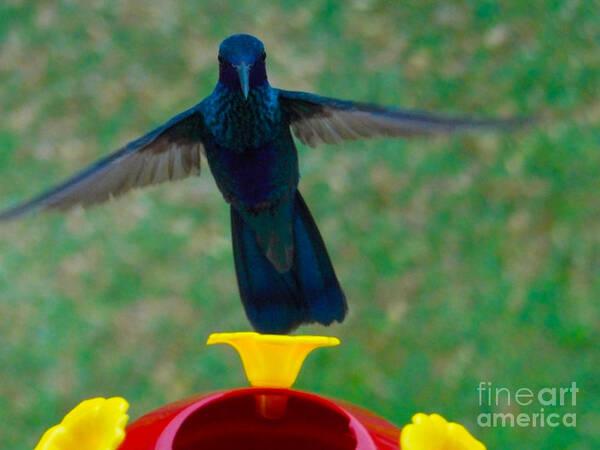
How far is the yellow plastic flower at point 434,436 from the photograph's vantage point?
1.18 m

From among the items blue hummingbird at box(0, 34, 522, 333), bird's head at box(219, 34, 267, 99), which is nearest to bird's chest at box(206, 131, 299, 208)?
blue hummingbird at box(0, 34, 522, 333)

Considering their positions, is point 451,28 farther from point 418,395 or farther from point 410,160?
point 418,395

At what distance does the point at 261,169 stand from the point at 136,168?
209mm

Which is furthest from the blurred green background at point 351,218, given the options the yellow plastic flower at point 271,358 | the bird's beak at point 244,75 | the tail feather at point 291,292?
the bird's beak at point 244,75

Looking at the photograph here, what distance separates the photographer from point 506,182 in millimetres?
3422

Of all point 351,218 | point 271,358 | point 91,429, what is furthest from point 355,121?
point 351,218

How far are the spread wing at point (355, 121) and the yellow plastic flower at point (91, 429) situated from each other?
55cm

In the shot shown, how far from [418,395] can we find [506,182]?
3.41ft

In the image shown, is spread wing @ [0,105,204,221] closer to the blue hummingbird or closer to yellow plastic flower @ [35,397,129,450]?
the blue hummingbird

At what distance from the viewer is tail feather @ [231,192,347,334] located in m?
1.53

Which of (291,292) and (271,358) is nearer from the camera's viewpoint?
(271,358)

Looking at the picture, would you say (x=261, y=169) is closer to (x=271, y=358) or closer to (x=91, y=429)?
(x=271, y=358)

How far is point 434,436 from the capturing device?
1211mm

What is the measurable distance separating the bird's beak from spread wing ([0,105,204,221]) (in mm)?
182
